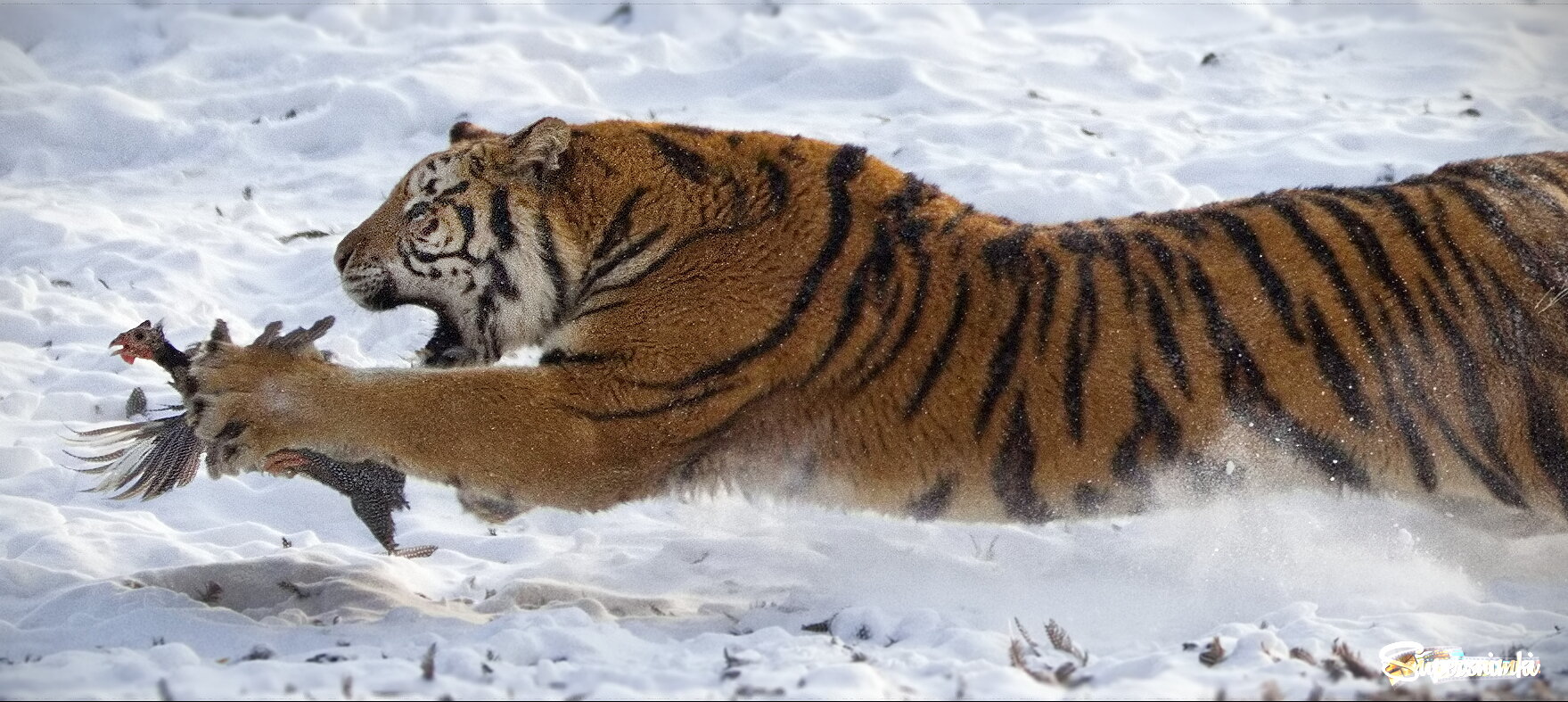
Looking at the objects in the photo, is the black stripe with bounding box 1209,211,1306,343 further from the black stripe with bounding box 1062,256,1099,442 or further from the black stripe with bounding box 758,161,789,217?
the black stripe with bounding box 758,161,789,217

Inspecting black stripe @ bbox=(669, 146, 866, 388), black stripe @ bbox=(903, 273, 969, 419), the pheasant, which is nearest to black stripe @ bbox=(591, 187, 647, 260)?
black stripe @ bbox=(669, 146, 866, 388)

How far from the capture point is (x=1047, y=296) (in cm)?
371

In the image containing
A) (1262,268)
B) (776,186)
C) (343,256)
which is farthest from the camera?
(343,256)

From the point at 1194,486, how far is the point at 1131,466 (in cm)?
18

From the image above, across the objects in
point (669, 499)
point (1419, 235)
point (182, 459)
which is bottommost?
point (669, 499)

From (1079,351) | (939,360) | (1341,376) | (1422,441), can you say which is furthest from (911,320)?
(1422,441)

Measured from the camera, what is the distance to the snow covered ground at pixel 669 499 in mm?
3189

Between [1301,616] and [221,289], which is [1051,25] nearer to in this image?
[221,289]

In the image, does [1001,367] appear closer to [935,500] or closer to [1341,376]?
[935,500]

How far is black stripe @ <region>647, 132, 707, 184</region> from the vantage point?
12.7 feet

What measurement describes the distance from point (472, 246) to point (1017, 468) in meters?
1.50

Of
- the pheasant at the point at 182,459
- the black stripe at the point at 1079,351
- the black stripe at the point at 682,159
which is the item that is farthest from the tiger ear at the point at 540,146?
the black stripe at the point at 1079,351

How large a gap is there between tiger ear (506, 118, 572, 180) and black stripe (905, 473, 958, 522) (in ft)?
4.10

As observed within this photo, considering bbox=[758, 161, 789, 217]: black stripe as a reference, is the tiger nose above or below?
below
